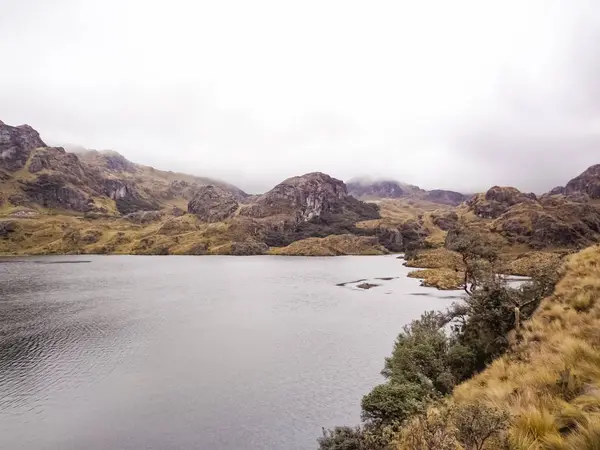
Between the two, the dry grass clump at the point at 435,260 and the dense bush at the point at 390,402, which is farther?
the dry grass clump at the point at 435,260

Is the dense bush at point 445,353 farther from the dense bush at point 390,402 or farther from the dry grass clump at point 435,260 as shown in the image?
the dry grass clump at point 435,260

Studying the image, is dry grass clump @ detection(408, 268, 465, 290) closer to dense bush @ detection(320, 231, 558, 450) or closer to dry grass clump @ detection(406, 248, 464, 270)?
dry grass clump @ detection(406, 248, 464, 270)

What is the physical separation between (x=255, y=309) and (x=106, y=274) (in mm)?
93303

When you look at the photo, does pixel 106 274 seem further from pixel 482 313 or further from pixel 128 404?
pixel 482 313

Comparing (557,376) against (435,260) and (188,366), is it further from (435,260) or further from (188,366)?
(435,260)

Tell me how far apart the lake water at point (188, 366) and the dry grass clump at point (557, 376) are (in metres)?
19.3

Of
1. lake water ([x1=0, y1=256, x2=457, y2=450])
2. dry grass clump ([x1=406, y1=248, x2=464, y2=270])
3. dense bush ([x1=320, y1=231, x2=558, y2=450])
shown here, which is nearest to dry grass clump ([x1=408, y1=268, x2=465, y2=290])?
lake water ([x1=0, y1=256, x2=457, y2=450])

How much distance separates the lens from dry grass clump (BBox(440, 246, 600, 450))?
9.40 metres

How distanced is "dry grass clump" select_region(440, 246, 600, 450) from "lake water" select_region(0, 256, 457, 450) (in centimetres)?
1932

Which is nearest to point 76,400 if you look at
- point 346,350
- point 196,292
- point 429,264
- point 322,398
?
point 322,398

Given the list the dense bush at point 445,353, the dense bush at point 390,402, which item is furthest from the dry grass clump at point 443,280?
the dense bush at point 390,402

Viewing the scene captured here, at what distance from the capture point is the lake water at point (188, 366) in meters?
31.7

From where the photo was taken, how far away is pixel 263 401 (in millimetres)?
36906

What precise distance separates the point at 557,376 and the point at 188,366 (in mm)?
42307
